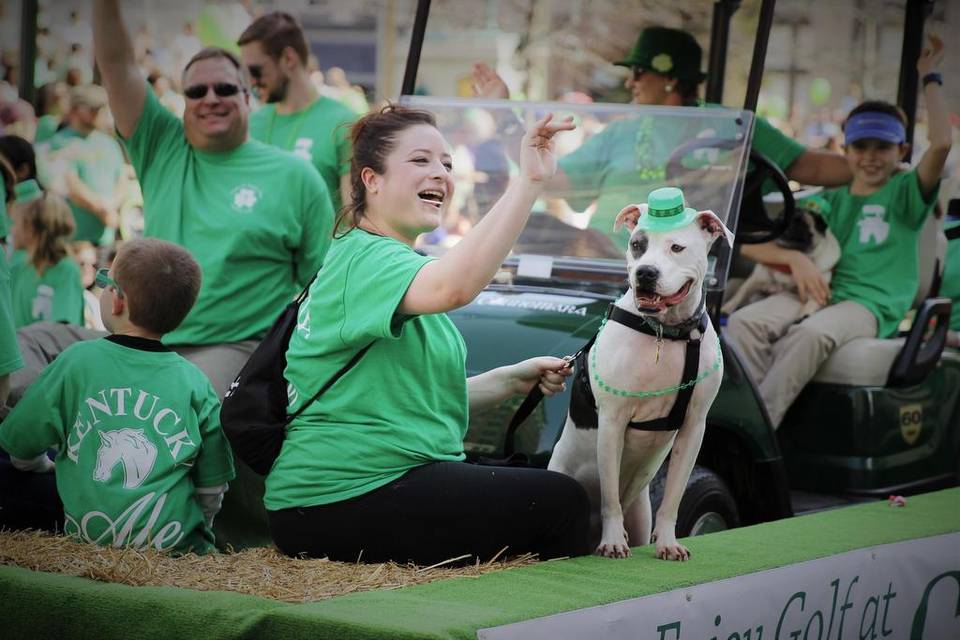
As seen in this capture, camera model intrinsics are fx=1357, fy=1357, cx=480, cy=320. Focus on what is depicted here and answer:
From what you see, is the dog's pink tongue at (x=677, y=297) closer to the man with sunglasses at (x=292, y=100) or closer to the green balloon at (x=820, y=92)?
the man with sunglasses at (x=292, y=100)

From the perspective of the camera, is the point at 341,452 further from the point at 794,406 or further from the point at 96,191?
the point at 96,191

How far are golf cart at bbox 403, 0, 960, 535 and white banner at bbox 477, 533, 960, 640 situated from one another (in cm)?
68

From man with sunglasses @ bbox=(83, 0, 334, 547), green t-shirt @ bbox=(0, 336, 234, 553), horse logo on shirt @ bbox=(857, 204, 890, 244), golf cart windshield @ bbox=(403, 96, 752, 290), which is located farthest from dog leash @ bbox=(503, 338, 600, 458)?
horse logo on shirt @ bbox=(857, 204, 890, 244)

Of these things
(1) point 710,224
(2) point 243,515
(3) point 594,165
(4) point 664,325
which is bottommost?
(2) point 243,515

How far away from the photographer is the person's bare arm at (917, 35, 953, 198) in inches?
224

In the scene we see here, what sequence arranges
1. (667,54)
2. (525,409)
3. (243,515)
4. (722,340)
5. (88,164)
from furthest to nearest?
(88,164) < (667,54) < (722,340) < (243,515) < (525,409)

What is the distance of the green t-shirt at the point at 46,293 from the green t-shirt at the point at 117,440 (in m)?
3.13

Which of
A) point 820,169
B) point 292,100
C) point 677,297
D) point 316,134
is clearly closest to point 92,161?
point 292,100

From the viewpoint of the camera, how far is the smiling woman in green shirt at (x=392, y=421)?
10.3 ft

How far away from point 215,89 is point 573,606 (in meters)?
2.80

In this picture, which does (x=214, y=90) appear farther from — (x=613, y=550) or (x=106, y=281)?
(x=613, y=550)

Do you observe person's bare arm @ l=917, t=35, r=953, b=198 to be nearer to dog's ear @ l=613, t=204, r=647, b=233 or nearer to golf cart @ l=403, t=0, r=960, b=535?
golf cart @ l=403, t=0, r=960, b=535

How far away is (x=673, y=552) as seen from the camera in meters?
3.44

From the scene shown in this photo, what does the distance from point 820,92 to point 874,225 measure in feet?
29.4
